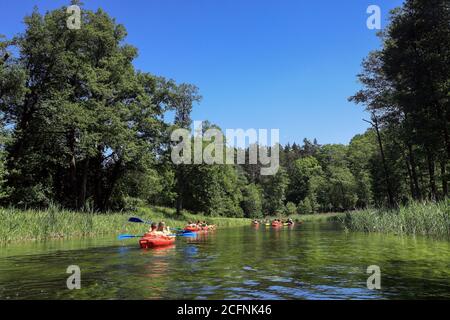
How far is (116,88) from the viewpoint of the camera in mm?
41000

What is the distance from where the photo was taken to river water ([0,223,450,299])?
344 inches

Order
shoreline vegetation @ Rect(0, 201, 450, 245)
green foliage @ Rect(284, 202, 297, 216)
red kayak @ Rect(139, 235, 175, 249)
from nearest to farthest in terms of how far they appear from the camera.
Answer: red kayak @ Rect(139, 235, 175, 249) → shoreline vegetation @ Rect(0, 201, 450, 245) → green foliage @ Rect(284, 202, 297, 216)

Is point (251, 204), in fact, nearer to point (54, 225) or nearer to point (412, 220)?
point (412, 220)

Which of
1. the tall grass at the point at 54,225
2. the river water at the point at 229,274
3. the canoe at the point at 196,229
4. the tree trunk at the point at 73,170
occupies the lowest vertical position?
the canoe at the point at 196,229

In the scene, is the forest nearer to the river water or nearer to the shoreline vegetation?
the shoreline vegetation

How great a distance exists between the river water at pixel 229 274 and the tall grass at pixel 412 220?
125 inches

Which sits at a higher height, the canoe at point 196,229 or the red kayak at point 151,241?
the red kayak at point 151,241

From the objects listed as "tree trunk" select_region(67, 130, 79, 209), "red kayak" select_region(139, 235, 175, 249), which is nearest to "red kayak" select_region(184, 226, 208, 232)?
"tree trunk" select_region(67, 130, 79, 209)

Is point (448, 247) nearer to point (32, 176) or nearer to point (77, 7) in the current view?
point (32, 176)

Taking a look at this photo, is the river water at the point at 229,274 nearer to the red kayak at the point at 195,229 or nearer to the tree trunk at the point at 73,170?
the red kayak at the point at 195,229

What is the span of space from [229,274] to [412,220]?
50.0 ft

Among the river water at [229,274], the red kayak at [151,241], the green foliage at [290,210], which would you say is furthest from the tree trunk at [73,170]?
the green foliage at [290,210]

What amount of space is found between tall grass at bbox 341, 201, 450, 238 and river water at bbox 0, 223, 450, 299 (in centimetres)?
318

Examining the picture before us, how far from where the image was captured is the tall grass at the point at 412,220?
2002cm
